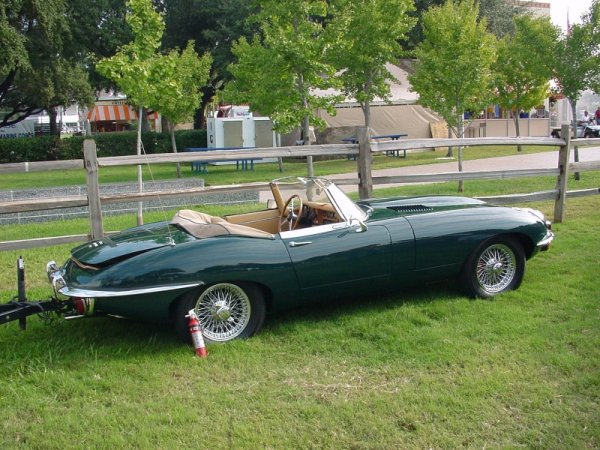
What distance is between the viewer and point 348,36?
23.0m

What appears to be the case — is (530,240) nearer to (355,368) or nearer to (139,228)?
(355,368)

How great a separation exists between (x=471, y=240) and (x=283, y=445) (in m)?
2.89

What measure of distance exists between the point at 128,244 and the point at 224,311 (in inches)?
36.3

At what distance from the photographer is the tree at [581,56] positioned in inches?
854

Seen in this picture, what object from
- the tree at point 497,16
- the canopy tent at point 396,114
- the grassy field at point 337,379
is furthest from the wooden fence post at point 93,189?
the tree at point 497,16

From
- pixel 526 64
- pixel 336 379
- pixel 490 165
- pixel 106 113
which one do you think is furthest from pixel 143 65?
pixel 106 113

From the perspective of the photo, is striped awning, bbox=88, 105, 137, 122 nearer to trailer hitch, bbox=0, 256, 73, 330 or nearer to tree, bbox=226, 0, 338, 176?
tree, bbox=226, 0, 338, 176

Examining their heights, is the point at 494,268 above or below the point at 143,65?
below

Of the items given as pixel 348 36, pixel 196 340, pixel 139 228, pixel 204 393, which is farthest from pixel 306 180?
pixel 348 36

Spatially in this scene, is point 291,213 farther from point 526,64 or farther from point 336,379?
point 526,64

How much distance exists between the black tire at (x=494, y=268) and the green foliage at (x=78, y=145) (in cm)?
2685

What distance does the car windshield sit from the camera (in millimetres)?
5781

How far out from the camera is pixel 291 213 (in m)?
6.14

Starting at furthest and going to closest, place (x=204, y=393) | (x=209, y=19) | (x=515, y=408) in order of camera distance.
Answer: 1. (x=209, y=19)
2. (x=204, y=393)
3. (x=515, y=408)
